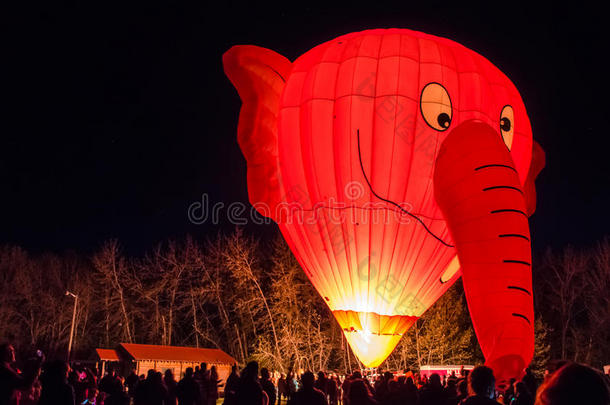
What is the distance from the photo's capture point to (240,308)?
25938 mm

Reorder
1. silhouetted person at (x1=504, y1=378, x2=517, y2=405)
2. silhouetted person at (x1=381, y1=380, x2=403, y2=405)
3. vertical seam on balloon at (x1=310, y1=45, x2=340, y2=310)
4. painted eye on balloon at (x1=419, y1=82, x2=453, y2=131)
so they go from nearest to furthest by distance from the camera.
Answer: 1. silhouetted person at (x1=504, y1=378, x2=517, y2=405)
2. silhouetted person at (x1=381, y1=380, x2=403, y2=405)
3. painted eye on balloon at (x1=419, y1=82, x2=453, y2=131)
4. vertical seam on balloon at (x1=310, y1=45, x2=340, y2=310)

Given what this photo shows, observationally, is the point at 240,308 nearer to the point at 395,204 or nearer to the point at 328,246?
the point at 328,246

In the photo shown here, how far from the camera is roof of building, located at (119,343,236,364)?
20.0m

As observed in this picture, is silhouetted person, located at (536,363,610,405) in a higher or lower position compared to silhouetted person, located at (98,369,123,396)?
higher

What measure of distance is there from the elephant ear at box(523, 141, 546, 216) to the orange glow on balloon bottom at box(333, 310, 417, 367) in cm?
363

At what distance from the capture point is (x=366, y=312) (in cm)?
902

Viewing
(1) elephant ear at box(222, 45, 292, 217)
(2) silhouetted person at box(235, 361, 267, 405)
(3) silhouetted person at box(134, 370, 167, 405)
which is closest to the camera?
(2) silhouetted person at box(235, 361, 267, 405)

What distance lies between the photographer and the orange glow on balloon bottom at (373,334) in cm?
895

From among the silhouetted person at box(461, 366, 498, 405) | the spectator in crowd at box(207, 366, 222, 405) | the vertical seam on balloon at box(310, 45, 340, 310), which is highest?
the vertical seam on balloon at box(310, 45, 340, 310)

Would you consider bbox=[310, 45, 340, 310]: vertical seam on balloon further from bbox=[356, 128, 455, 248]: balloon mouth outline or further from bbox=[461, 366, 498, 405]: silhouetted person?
bbox=[461, 366, 498, 405]: silhouetted person

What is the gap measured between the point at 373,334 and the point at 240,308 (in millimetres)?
17701

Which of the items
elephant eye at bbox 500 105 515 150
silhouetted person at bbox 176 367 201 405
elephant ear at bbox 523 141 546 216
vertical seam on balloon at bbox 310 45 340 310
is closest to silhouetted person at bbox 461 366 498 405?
silhouetted person at bbox 176 367 201 405

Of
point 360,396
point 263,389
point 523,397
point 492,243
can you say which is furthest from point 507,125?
point 263,389

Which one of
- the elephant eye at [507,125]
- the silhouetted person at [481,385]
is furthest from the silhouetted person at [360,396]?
the elephant eye at [507,125]
